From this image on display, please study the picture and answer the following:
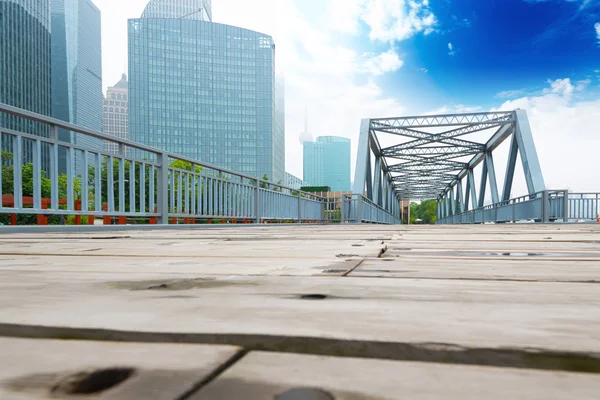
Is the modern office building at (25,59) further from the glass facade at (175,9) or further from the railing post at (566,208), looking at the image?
the glass facade at (175,9)

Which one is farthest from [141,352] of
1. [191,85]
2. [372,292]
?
[191,85]

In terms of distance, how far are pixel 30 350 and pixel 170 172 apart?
5.18 m

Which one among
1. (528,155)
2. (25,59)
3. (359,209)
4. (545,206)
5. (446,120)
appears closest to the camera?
(545,206)

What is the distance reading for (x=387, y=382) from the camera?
0.89 ft

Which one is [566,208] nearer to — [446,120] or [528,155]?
[528,155]

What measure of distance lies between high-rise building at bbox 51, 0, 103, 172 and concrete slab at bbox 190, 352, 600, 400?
98873mm

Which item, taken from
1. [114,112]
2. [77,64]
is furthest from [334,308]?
[114,112]

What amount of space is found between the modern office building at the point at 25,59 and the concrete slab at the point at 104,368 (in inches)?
2473

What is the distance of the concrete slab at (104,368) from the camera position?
260mm

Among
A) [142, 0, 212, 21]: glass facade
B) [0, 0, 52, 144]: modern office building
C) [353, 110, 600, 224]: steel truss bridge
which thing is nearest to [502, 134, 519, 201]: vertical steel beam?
[353, 110, 600, 224]: steel truss bridge

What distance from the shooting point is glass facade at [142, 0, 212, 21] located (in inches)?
4892

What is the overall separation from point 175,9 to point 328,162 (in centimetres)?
7256

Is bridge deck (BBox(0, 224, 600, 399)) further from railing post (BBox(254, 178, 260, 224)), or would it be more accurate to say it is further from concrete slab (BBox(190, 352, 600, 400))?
railing post (BBox(254, 178, 260, 224))

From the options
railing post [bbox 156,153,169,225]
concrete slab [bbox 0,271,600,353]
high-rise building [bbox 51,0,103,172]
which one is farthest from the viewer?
high-rise building [bbox 51,0,103,172]
